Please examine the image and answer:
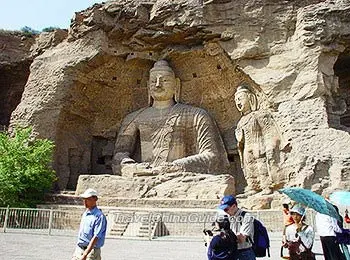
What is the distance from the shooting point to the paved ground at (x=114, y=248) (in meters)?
6.36

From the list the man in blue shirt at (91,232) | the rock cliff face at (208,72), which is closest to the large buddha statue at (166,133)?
the rock cliff face at (208,72)

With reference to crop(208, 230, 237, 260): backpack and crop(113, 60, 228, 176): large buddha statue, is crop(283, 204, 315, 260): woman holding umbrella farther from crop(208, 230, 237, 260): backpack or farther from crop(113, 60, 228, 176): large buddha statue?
crop(113, 60, 228, 176): large buddha statue

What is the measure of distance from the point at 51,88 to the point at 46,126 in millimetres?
1316

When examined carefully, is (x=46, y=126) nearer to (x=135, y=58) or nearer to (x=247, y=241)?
(x=135, y=58)

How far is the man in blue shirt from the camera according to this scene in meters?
3.70

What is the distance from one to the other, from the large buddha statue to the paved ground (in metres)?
5.21

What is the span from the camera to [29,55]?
57.0ft

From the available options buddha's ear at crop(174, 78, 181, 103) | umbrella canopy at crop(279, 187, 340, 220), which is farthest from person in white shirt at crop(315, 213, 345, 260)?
buddha's ear at crop(174, 78, 181, 103)

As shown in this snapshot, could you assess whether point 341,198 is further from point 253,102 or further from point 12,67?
point 12,67

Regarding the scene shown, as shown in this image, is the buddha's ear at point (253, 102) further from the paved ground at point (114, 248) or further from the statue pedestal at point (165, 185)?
the paved ground at point (114, 248)

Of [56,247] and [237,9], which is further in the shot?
[237,9]

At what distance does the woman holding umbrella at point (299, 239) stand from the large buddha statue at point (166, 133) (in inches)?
375

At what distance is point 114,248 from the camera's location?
7.45 metres

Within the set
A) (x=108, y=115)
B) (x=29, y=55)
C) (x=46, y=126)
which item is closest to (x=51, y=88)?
(x=46, y=126)
